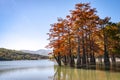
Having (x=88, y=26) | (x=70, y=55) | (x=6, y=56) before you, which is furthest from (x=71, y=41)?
(x=6, y=56)

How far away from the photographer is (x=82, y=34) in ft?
104

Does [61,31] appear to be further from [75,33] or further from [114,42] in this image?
[114,42]

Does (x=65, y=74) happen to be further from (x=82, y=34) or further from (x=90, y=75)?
(x=82, y=34)

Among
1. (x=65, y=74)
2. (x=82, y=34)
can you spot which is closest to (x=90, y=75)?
(x=65, y=74)

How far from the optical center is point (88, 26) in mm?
31797

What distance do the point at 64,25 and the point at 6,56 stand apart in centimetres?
16875

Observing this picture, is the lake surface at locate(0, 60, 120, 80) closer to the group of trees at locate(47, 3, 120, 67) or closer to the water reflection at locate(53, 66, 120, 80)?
the water reflection at locate(53, 66, 120, 80)

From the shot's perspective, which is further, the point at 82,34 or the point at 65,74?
the point at 82,34

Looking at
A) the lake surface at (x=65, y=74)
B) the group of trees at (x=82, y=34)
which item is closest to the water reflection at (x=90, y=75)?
the lake surface at (x=65, y=74)

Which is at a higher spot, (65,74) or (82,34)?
(82,34)

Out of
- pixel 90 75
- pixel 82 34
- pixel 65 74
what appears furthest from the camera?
pixel 82 34

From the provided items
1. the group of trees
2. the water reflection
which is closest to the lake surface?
the water reflection

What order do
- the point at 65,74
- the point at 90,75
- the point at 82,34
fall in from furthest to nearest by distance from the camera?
the point at 82,34 → the point at 65,74 → the point at 90,75

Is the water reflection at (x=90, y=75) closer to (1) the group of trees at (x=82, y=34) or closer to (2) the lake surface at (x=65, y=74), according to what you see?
(2) the lake surface at (x=65, y=74)
